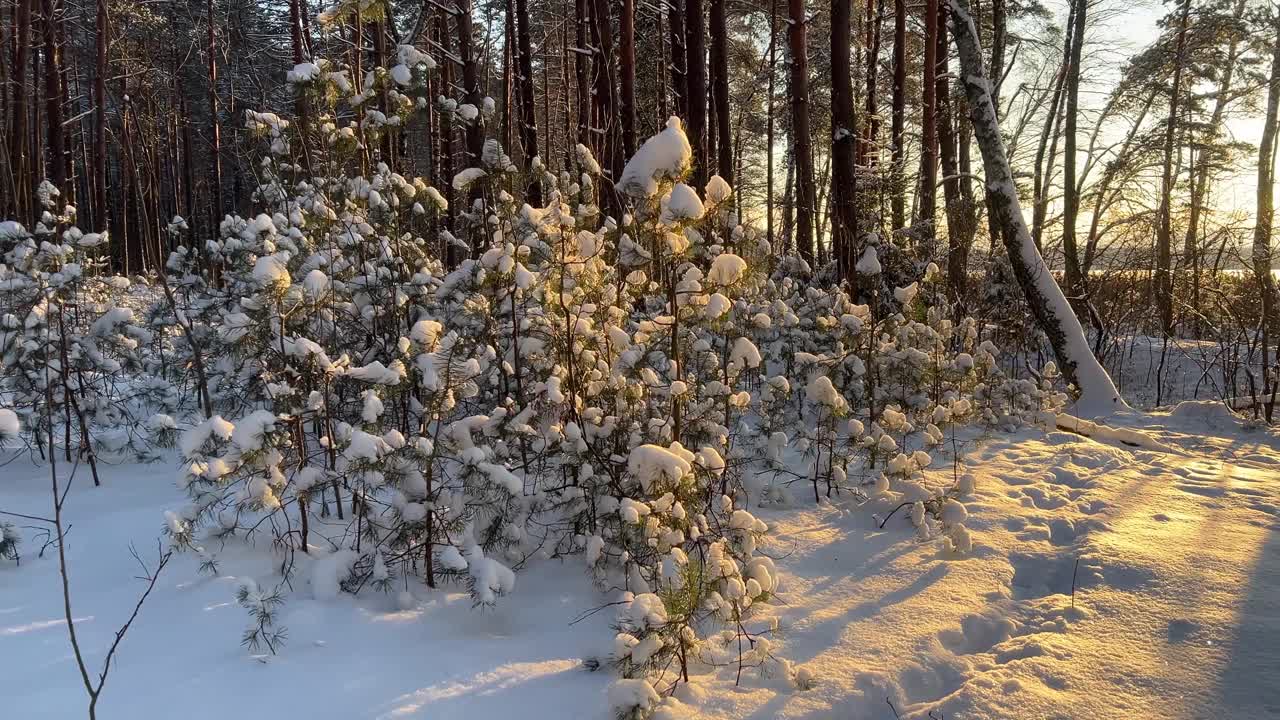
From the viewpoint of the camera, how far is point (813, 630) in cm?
291

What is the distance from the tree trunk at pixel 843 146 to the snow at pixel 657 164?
4204mm

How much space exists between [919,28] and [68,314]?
1356 centimetres

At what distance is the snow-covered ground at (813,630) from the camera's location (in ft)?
7.73

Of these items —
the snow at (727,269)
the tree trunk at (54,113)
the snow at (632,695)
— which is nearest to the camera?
the snow at (632,695)

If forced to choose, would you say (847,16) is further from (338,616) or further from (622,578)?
(338,616)

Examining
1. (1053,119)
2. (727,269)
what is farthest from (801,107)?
(1053,119)

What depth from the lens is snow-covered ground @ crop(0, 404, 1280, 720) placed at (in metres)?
2.36

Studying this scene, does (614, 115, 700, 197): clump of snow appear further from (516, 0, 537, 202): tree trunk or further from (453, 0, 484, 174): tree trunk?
(516, 0, 537, 202): tree trunk

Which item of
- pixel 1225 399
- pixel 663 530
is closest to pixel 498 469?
pixel 663 530

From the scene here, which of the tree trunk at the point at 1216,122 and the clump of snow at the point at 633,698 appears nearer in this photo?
the clump of snow at the point at 633,698

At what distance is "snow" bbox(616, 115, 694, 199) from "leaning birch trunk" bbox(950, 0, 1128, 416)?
216 inches

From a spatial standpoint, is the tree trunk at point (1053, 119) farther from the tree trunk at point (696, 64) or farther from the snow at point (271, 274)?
the snow at point (271, 274)

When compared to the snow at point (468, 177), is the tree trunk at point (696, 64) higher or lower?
higher

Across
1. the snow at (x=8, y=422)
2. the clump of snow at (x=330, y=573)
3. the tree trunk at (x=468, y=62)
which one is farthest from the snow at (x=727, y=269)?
the tree trunk at (x=468, y=62)
